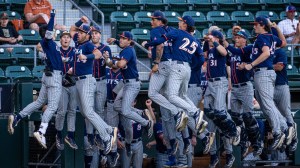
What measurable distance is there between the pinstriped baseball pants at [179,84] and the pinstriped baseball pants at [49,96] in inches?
61.3

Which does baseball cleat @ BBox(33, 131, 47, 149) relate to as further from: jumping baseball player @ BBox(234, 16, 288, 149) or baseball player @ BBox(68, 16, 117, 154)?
jumping baseball player @ BBox(234, 16, 288, 149)

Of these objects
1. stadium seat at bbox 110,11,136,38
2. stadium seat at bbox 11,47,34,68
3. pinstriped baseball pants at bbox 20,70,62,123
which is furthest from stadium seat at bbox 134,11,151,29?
pinstriped baseball pants at bbox 20,70,62,123

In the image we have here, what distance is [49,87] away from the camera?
13.9m

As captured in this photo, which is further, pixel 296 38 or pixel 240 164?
pixel 296 38

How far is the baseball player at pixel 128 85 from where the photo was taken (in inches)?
573

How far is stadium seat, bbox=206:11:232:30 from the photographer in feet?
63.6

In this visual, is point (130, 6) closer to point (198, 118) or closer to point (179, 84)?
point (179, 84)

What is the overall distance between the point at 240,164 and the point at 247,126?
58cm

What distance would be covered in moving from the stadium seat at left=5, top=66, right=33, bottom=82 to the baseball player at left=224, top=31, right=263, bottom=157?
345 centimetres

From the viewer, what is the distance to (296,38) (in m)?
18.9

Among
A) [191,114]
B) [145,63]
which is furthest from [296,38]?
[191,114]

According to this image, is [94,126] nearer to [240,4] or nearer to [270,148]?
[270,148]

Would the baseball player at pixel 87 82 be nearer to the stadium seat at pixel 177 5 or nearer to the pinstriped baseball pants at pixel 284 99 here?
the pinstriped baseball pants at pixel 284 99

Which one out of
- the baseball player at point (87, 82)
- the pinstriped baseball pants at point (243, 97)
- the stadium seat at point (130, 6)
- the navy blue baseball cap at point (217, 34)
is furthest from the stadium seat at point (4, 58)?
the pinstriped baseball pants at point (243, 97)
